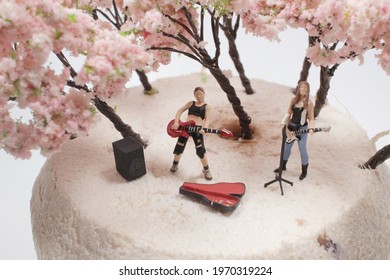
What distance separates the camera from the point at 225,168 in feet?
11.8

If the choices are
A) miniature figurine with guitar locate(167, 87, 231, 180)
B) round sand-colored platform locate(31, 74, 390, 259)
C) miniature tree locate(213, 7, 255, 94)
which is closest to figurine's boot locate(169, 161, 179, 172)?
round sand-colored platform locate(31, 74, 390, 259)

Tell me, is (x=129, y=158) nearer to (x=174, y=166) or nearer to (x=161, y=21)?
(x=174, y=166)

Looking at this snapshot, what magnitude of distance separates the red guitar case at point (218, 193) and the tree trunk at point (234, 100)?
700 millimetres

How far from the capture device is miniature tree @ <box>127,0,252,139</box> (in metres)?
3.12

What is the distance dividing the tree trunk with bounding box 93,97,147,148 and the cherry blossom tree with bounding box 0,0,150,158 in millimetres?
682

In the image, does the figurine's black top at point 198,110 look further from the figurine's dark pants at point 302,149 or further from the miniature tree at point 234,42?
the miniature tree at point 234,42

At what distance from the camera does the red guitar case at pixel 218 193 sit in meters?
3.15

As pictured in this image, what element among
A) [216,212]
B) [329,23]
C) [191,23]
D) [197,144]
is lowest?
[216,212]

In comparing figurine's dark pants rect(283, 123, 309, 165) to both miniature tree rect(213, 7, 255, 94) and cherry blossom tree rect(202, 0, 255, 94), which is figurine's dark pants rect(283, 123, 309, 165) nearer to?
cherry blossom tree rect(202, 0, 255, 94)

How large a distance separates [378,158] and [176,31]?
5.74 feet

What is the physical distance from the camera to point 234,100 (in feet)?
12.3

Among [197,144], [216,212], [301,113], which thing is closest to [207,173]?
[197,144]

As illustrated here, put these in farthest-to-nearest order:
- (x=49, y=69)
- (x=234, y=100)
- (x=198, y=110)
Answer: (x=234, y=100) → (x=198, y=110) → (x=49, y=69)

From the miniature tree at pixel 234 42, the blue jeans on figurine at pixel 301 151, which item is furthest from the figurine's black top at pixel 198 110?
the miniature tree at pixel 234 42
